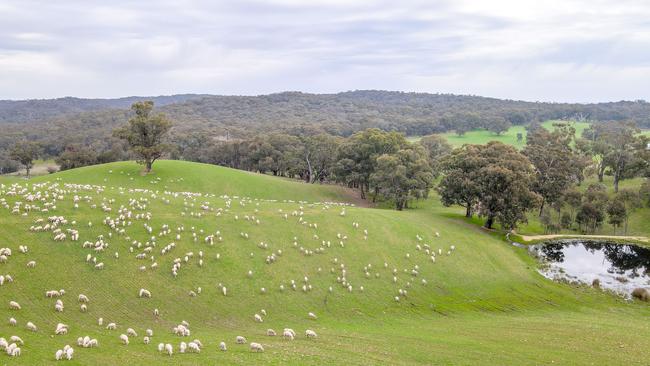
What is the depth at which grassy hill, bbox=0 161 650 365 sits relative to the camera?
28.3 m

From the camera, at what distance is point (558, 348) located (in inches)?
1217

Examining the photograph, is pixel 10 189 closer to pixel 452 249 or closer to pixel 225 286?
pixel 225 286

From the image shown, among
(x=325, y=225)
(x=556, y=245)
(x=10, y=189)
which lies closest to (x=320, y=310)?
(x=325, y=225)

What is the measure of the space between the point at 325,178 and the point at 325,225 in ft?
231

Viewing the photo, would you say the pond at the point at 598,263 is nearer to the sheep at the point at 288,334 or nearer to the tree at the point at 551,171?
the tree at the point at 551,171

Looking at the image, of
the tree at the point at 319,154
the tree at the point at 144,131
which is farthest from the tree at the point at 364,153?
the tree at the point at 144,131

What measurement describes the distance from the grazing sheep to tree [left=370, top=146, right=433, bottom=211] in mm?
35650

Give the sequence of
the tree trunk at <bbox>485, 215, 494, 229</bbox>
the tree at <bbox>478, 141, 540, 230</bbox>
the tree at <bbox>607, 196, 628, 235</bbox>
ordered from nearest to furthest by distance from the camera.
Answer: the tree at <bbox>478, 141, 540, 230</bbox>
the tree trunk at <bbox>485, 215, 494, 229</bbox>
the tree at <bbox>607, 196, 628, 235</bbox>

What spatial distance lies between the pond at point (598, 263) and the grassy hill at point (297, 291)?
321 centimetres

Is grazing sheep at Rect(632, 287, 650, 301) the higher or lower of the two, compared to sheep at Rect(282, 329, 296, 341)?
lower

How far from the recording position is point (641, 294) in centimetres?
4744

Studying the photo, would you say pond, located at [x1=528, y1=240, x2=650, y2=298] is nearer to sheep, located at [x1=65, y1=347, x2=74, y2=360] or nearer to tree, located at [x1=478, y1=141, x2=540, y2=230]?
tree, located at [x1=478, y1=141, x2=540, y2=230]

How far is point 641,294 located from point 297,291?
124 feet

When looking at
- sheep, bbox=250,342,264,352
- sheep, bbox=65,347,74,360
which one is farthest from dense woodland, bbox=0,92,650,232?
sheep, bbox=65,347,74,360
